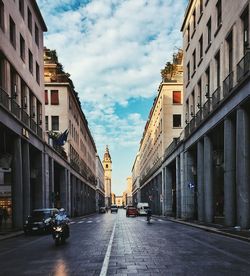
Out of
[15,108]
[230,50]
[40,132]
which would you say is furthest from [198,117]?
[15,108]

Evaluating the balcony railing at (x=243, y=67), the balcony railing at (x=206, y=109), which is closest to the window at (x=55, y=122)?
the balcony railing at (x=206, y=109)

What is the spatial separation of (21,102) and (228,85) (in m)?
16.8

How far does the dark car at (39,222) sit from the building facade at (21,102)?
10.6 feet

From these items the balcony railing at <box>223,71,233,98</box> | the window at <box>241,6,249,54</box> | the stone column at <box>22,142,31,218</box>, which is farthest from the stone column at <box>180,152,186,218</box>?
the window at <box>241,6,249,54</box>

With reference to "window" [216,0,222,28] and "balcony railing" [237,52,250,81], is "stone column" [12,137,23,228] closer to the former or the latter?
"balcony railing" [237,52,250,81]

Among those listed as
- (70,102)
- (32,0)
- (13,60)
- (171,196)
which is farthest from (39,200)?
(70,102)

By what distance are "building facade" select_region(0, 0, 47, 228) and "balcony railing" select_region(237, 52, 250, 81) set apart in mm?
14101

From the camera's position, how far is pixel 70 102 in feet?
227

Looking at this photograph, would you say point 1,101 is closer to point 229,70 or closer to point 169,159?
point 229,70

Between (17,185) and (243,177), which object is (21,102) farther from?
(243,177)

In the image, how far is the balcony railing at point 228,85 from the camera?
1051 inches

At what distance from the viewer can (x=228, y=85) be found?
90.2ft

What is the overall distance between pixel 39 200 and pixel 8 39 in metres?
16.5

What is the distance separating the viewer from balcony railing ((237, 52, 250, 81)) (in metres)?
22.9
